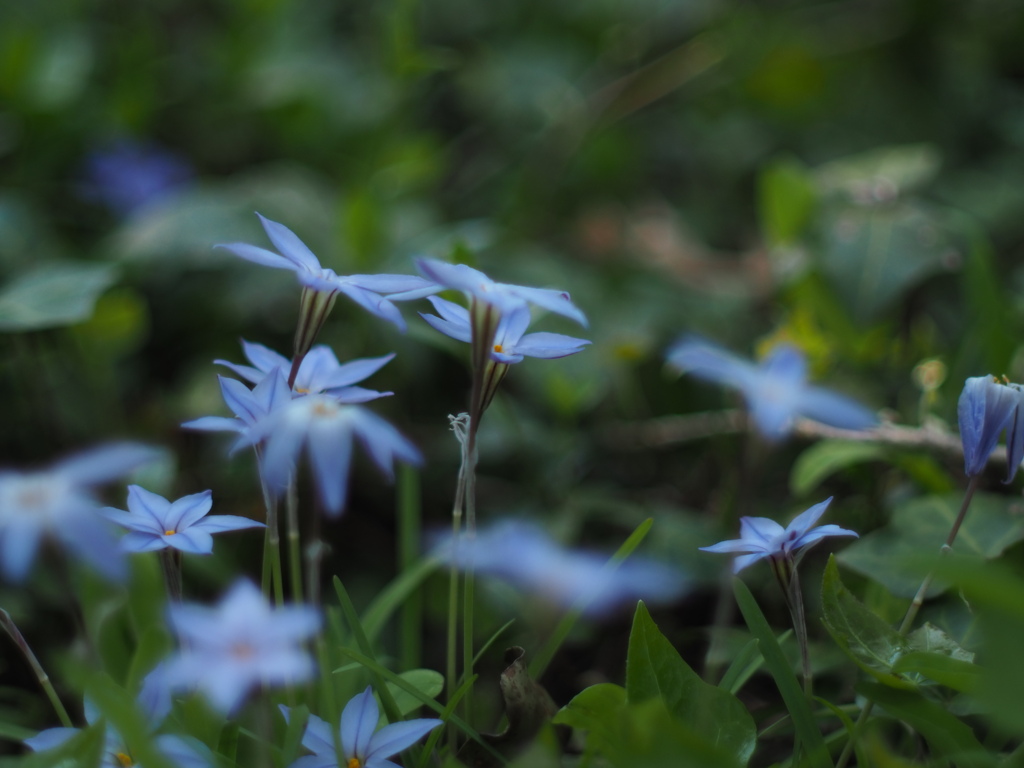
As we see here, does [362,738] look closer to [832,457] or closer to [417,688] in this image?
[417,688]

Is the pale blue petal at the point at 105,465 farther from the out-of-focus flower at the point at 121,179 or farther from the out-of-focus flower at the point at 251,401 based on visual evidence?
the out-of-focus flower at the point at 121,179

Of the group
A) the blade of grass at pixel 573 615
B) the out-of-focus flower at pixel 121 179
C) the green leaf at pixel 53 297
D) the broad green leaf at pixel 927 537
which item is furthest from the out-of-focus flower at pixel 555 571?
the out-of-focus flower at pixel 121 179

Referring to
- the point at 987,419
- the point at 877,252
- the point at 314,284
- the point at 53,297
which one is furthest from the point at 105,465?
the point at 877,252

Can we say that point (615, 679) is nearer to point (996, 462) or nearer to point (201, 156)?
point (996, 462)

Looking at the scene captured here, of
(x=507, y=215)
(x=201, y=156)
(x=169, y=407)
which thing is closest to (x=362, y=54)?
(x=201, y=156)

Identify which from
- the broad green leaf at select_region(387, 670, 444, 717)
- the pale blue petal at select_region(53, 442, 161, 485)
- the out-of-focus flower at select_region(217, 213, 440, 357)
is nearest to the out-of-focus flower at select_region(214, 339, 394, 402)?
the out-of-focus flower at select_region(217, 213, 440, 357)
